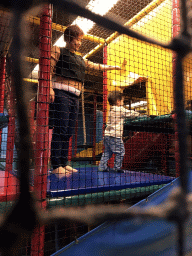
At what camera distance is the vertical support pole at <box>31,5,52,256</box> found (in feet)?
3.45

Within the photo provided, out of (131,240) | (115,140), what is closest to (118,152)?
(115,140)

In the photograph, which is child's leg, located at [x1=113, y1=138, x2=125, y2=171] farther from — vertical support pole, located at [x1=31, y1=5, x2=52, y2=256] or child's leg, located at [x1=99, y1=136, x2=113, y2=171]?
vertical support pole, located at [x1=31, y1=5, x2=52, y2=256]

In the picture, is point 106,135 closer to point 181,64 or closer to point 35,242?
point 35,242

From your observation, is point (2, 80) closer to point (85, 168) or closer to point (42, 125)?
point (42, 125)

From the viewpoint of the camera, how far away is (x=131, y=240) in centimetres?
98

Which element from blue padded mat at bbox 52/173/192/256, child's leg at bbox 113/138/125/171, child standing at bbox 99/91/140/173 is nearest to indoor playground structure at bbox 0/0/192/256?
blue padded mat at bbox 52/173/192/256

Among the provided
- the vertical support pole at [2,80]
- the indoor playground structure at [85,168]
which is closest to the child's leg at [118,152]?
the indoor playground structure at [85,168]

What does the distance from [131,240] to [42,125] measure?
769 mm

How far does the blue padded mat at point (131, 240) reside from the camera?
2.92 feet

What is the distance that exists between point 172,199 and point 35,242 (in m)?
0.92

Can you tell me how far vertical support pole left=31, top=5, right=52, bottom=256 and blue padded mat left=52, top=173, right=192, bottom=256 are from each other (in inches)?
5.7

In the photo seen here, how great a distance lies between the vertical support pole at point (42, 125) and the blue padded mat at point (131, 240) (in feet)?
0.47

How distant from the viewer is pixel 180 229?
41cm

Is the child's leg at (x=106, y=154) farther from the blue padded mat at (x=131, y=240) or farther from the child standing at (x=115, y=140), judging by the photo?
the blue padded mat at (x=131, y=240)
